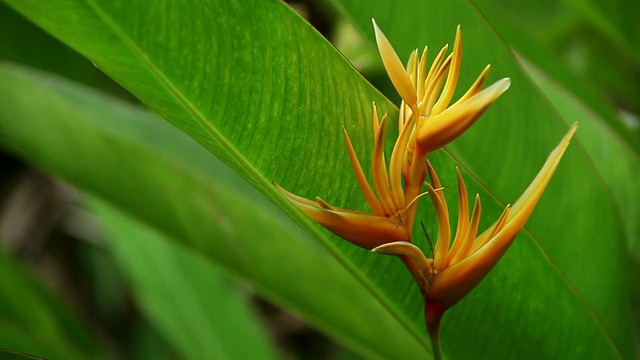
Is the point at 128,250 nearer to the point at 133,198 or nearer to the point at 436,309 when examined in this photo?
the point at 133,198

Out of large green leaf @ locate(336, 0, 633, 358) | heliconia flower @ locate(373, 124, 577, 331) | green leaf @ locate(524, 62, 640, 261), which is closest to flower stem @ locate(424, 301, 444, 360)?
heliconia flower @ locate(373, 124, 577, 331)

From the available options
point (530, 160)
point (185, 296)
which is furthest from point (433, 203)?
point (185, 296)

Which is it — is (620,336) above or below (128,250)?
below

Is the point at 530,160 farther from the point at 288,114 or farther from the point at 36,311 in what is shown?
the point at 36,311

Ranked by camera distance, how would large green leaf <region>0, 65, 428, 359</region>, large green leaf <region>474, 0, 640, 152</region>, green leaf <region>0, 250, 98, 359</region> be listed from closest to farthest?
1. large green leaf <region>0, 65, 428, 359</region>
2. large green leaf <region>474, 0, 640, 152</region>
3. green leaf <region>0, 250, 98, 359</region>

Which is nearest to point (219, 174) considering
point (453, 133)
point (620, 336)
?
point (620, 336)

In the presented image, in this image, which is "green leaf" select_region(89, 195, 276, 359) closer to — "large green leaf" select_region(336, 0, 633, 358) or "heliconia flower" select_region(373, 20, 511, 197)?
"large green leaf" select_region(336, 0, 633, 358)
